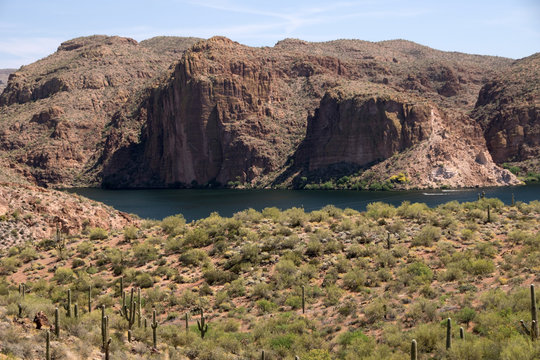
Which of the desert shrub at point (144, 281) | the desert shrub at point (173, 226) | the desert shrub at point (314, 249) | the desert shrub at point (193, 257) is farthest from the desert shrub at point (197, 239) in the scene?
the desert shrub at point (314, 249)

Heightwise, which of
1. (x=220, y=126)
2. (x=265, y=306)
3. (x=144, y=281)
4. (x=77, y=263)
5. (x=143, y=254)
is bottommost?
(x=265, y=306)

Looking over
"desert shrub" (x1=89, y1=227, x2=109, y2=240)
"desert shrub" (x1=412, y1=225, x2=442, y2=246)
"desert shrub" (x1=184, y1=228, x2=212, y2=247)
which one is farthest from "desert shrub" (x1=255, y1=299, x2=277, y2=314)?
"desert shrub" (x1=89, y1=227, x2=109, y2=240)

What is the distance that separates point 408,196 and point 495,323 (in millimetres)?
94208

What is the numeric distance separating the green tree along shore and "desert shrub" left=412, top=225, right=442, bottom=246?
0.36 feet

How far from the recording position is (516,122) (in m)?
175

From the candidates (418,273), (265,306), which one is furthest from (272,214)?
(418,273)

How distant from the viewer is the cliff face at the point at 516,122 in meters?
169

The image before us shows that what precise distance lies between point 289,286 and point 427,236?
948cm

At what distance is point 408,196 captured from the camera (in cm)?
11306

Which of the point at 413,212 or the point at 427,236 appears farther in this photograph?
the point at 413,212

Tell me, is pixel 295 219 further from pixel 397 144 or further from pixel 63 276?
pixel 397 144

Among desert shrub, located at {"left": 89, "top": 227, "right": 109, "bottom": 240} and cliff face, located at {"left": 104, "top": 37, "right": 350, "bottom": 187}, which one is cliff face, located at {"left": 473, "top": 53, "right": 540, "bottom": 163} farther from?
desert shrub, located at {"left": 89, "top": 227, "right": 109, "bottom": 240}

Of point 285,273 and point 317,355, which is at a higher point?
point 285,273

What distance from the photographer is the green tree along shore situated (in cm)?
2127
